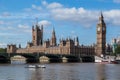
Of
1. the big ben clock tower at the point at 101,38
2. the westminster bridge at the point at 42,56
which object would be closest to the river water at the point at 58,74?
the westminster bridge at the point at 42,56

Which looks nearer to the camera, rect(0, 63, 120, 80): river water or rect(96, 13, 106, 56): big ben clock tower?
rect(0, 63, 120, 80): river water

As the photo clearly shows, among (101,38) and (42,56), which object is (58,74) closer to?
(42,56)

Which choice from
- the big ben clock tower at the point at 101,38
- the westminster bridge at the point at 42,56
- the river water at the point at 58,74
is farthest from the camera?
the big ben clock tower at the point at 101,38

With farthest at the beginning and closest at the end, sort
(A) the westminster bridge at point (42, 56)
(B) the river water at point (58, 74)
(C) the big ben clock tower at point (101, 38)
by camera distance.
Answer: (C) the big ben clock tower at point (101, 38)
(A) the westminster bridge at point (42, 56)
(B) the river water at point (58, 74)

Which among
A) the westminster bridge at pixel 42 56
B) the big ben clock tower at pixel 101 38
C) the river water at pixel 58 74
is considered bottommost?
the river water at pixel 58 74

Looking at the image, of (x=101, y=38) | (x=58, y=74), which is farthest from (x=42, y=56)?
(x=58, y=74)

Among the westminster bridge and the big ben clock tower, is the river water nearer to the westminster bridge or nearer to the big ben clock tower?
the westminster bridge

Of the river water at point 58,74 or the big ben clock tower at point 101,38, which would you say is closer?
the river water at point 58,74

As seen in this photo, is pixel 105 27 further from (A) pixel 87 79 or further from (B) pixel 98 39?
(A) pixel 87 79

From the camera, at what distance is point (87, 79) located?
5588 cm

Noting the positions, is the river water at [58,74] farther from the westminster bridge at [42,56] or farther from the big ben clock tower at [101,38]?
the big ben clock tower at [101,38]

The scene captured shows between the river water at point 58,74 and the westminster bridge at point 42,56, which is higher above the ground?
the westminster bridge at point 42,56

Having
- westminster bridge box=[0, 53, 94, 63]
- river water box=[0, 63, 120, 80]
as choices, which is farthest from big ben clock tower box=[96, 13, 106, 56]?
river water box=[0, 63, 120, 80]

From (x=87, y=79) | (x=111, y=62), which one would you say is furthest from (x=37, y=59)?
(x=87, y=79)
